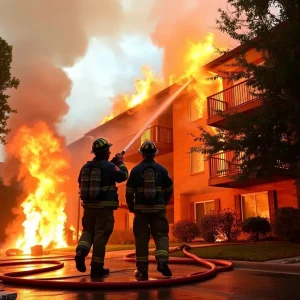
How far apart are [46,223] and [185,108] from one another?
350 inches

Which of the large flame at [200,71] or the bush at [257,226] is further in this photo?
the large flame at [200,71]

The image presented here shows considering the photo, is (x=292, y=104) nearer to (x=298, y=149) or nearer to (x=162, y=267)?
(x=298, y=149)

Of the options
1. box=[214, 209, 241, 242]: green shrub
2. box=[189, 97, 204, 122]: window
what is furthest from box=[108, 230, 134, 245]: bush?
box=[189, 97, 204, 122]: window

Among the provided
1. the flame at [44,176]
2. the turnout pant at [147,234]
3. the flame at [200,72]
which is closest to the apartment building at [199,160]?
the flame at [200,72]

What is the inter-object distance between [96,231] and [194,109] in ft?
48.0

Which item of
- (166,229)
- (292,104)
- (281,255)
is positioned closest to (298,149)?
(292,104)

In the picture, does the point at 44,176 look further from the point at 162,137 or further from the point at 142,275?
the point at 142,275

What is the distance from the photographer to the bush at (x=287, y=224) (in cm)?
1159

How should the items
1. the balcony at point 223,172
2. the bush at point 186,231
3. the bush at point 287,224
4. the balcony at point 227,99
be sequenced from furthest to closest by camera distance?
the balcony at point 227,99
the bush at point 186,231
the balcony at point 223,172
the bush at point 287,224

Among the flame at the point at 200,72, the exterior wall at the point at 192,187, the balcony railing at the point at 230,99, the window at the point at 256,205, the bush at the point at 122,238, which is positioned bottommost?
the bush at the point at 122,238

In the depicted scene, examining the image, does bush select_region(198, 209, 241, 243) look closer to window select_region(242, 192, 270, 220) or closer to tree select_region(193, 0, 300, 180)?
window select_region(242, 192, 270, 220)

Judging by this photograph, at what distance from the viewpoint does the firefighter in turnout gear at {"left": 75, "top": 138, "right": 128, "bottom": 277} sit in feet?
17.0

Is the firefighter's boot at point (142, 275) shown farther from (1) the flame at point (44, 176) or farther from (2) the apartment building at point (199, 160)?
(1) the flame at point (44, 176)

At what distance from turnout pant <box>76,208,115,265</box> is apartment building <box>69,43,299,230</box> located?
6.77m
